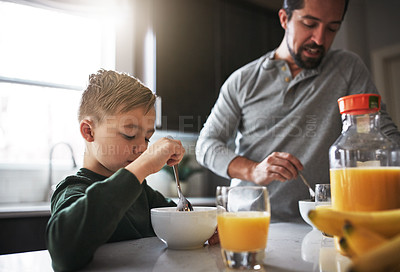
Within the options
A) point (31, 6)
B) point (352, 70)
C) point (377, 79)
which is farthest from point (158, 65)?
point (377, 79)

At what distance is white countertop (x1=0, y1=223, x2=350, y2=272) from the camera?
605mm

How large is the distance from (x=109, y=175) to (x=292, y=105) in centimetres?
95

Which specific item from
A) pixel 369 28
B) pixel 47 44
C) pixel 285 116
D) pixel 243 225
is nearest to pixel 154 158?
pixel 243 225

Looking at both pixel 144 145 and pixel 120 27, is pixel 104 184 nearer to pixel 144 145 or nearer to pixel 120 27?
pixel 144 145

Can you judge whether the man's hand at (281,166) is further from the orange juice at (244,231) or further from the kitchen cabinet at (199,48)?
the kitchen cabinet at (199,48)

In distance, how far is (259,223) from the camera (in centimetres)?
57

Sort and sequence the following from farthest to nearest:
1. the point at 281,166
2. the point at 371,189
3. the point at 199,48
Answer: the point at 199,48 < the point at 281,166 < the point at 371,189

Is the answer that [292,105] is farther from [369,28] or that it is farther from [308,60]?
[369,28]

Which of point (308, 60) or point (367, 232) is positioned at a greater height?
point (308, 60)

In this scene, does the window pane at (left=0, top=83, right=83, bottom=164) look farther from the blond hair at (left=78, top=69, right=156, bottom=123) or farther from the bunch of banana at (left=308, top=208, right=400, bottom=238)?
the bunch of banana at (left=308, top=208, right=400, bottom=238)

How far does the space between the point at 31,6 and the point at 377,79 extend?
9.94 feet

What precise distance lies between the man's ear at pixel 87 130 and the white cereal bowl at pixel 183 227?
1.18 feet

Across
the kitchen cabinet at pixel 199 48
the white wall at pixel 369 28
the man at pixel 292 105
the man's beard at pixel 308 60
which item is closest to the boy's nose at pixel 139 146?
the man at pixel 292 105

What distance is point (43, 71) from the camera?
2564mm
